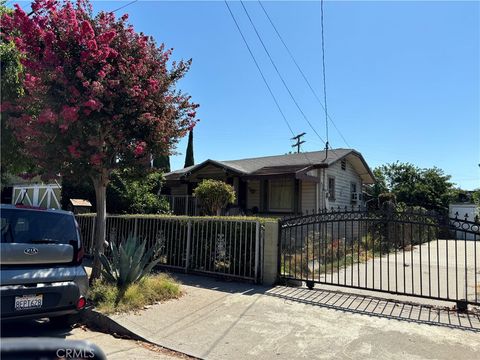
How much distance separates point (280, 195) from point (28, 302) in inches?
570

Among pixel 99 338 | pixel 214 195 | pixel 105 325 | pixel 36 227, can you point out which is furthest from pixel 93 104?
pixel 214 195

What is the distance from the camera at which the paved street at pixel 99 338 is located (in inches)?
200

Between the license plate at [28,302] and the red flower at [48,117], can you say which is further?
the red flower at [48,117]

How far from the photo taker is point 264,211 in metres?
18.8

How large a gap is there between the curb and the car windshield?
1.41 metres

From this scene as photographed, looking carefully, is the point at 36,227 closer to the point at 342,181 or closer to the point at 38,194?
the point at 38,194

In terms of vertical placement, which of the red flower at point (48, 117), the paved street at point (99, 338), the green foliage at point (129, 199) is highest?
the red flower at point (48, 117)

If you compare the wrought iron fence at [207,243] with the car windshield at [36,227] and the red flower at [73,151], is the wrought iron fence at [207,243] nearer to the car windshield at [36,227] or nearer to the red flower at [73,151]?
the red flower at [73,151]

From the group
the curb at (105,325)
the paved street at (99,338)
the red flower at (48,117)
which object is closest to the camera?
the paved street at (99,338)

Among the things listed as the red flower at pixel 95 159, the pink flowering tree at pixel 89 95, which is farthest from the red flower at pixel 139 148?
the red flower at pixel 95 159

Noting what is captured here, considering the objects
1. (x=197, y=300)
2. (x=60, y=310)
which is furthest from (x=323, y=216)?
(x=60, y=310)

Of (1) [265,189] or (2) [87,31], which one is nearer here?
(2) [87,31]

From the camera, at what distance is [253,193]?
19.5 metres

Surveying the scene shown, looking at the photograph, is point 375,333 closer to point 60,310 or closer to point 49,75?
point 60,310
